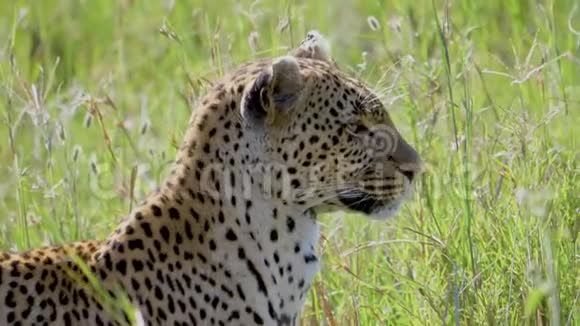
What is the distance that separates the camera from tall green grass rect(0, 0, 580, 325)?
6.38 m

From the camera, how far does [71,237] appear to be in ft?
25.3

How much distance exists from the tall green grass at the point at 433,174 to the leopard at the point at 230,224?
1.22 feet

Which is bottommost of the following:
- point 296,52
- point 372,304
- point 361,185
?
point 372,304

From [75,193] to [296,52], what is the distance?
1.42 metres

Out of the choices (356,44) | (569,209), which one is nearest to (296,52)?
(569,209)

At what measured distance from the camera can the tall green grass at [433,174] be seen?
6.38 m

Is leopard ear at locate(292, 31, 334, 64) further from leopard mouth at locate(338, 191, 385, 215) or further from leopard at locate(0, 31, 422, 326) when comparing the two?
leopard mouth at locate(338, 191, 385, 215)

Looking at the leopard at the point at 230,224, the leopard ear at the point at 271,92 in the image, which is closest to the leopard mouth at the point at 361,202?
the leopard at the point at 230,224

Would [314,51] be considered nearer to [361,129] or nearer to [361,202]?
[361,129]

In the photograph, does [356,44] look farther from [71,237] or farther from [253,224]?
[253,224]

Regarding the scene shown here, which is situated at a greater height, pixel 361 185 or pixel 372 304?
pixel 361 185

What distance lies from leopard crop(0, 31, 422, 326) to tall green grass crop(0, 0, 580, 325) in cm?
37

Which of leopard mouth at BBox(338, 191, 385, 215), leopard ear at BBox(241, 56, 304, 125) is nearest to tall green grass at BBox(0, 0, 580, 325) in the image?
leopard mouth at BBox(338, 191, 385, 215)

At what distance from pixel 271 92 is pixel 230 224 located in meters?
0.51
